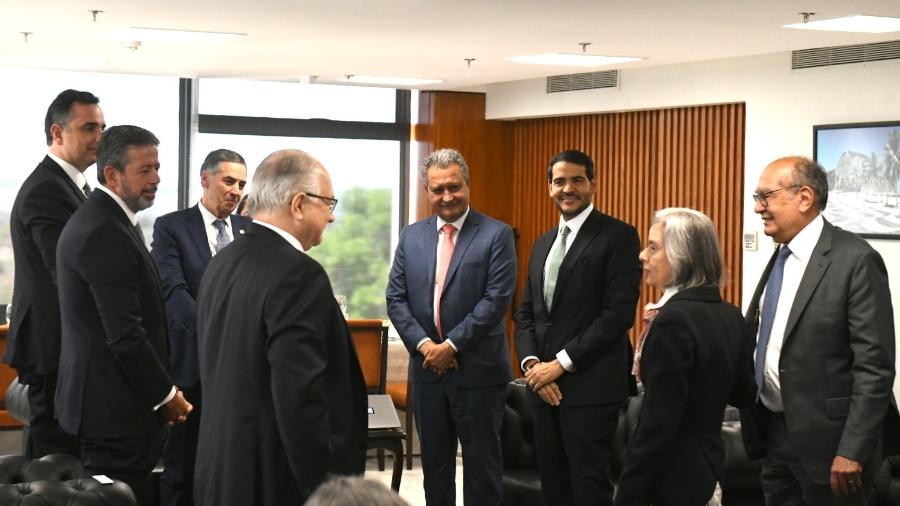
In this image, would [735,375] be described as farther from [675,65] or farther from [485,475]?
[675,65]

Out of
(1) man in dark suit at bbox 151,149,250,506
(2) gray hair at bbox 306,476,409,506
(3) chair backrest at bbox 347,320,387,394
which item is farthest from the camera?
(3) chair backrest at bbox 347,320,387,394

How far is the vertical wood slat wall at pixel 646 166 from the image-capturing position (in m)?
9.44

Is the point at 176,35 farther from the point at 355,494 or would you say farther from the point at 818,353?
the point at 355,494

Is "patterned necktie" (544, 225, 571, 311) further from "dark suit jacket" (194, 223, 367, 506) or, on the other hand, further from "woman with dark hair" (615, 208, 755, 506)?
"dark suit jacket" (194, 223, 367, 506)

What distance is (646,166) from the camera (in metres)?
10.3

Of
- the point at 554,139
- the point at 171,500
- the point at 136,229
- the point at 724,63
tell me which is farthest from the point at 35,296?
the point at 554,139

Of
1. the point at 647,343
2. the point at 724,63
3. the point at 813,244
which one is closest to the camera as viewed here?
the point at 647,343

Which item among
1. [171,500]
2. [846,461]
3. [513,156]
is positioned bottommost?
[171,500]

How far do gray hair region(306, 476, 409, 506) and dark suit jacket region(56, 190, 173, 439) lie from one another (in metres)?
2.06

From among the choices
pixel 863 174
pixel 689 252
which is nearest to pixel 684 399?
pixel 689 252

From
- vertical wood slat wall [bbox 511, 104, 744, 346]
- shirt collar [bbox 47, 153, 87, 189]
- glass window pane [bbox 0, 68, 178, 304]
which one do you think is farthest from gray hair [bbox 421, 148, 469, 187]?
glass window pane [bbox 0, 68, 178, 304]

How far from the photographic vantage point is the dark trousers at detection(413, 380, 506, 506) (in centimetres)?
500

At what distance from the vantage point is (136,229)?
3.93m

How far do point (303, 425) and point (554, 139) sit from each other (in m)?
8.39
